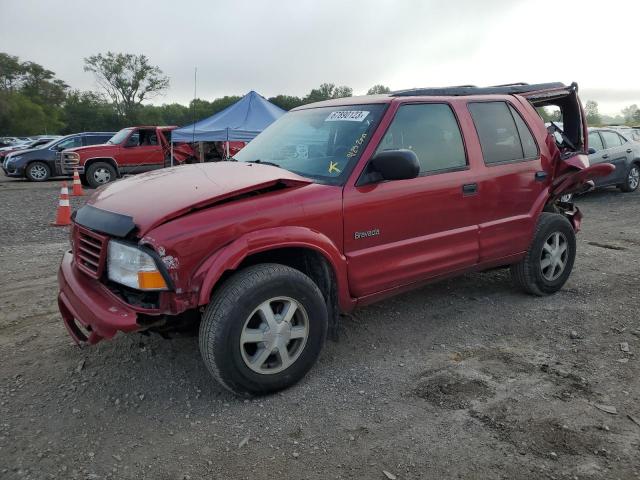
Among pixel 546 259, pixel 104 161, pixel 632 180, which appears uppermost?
pixel 104 161

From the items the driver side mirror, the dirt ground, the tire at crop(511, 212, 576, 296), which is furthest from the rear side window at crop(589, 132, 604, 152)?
the driver side mirror

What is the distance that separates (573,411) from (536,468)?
2.03 ft

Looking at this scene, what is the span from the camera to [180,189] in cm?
305

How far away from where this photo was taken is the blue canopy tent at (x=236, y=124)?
45.1 ft

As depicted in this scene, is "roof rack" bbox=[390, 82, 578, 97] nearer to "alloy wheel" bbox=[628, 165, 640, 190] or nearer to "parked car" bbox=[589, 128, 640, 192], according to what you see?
"parked car" bbox=[589, 128, 640, 192]

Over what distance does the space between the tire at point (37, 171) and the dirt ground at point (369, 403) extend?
13874mm

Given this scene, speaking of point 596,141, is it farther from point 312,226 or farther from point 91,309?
point 91,309

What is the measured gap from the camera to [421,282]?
3758 millimetres

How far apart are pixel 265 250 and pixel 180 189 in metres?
0.66

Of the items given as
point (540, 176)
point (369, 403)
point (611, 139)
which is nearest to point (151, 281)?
point (369, 403)

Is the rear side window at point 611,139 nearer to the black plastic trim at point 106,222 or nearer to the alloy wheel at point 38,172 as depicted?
the black plastic trim at point 106,222

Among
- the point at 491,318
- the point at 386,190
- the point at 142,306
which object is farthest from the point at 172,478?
the point at 491,318

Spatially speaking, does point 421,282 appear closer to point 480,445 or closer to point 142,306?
point 480,445

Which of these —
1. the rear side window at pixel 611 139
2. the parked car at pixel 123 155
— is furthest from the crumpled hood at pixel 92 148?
the rear side window at pixel 611 139
